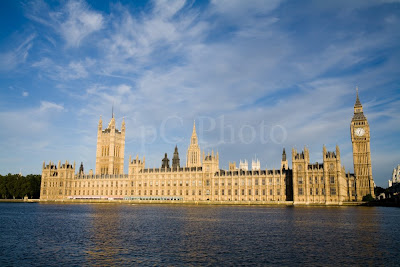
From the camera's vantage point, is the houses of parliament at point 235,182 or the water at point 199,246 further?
the houses of parliament at point 235,182

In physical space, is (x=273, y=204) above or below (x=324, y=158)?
below

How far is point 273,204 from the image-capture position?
131 meters

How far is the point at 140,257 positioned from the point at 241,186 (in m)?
117

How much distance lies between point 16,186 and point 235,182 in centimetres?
10646

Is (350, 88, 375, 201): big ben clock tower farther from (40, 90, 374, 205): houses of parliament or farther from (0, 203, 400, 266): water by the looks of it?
(0, 203, 400, 266): water

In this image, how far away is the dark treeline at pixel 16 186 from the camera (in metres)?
170

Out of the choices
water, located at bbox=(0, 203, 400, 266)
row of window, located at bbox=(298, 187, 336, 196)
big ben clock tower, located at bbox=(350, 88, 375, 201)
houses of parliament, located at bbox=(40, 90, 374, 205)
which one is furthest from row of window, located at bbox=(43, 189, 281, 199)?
water, located at bbox=(0, 203, 400, 266)

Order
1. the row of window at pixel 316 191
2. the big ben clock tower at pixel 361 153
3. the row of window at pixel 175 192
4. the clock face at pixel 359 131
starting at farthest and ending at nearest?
the clock face at pixel 359 131 → the row of window at pixel 175 192 → the big ben clock tower at pixel 361 153 → the row of window at pixel 316 191

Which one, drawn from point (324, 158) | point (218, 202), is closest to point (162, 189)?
point (218, 202)

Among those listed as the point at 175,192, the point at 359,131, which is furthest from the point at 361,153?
the point at 175,192

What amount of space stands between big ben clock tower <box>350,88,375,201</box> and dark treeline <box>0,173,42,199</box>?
151479mm

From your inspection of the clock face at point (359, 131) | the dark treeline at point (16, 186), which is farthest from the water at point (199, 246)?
the dark treeline at point (16, 186)

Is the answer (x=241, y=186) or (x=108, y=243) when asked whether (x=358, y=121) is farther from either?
(x=108, y=243)

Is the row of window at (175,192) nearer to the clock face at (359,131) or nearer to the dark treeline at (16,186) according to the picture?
the dark treeline at (16,186)
